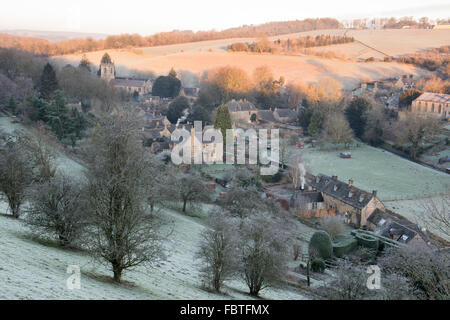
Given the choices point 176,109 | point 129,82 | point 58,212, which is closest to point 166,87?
point 129,82

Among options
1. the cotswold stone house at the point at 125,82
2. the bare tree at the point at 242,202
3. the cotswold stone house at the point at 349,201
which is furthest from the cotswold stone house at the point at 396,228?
the cotswold stone house at the point at 125,82

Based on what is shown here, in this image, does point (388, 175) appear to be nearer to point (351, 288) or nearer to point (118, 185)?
point (351, 288)

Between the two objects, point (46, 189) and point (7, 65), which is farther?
point (7, 65)

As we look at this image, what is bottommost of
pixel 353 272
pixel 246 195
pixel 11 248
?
pixel 246 195

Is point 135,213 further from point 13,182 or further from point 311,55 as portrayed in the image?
point 311,55

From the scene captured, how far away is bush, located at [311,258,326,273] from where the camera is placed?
20984mm

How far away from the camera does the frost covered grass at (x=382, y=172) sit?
36.6m

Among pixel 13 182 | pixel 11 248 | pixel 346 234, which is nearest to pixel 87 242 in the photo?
pixel 11 248

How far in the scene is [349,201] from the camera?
1187 inches

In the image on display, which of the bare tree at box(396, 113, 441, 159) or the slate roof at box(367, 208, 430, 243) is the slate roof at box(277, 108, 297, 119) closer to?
the bare tree at box(396, 113, 441, 159)

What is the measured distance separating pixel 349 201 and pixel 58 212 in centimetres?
2164

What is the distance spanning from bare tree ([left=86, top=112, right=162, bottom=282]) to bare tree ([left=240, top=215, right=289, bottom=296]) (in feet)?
12.9

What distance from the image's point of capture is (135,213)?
10977mm
